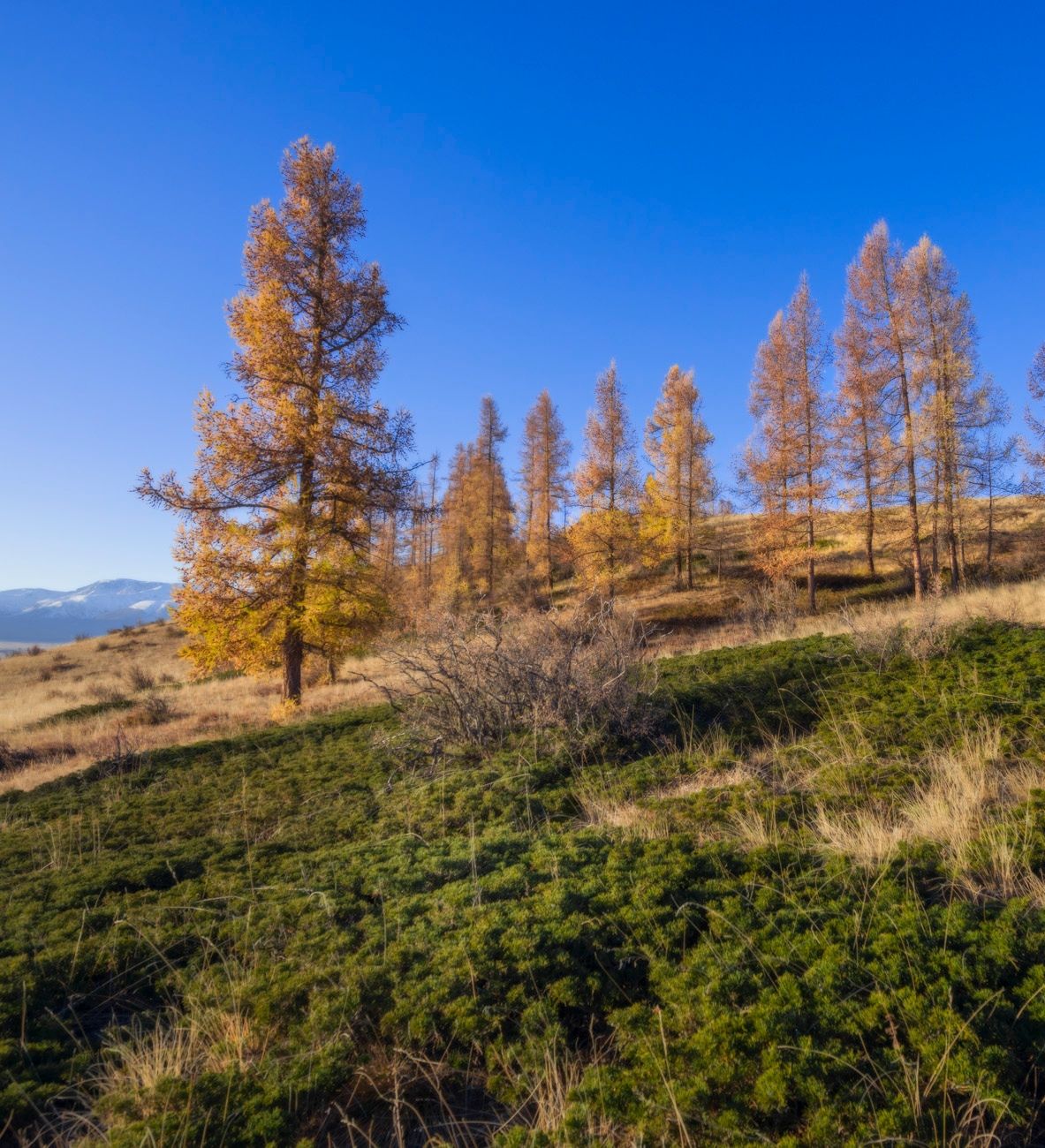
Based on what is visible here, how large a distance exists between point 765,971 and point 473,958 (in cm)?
110

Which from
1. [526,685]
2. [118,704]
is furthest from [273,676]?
[526,685]

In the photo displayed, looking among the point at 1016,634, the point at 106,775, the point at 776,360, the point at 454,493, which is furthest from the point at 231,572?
the point at 454,493

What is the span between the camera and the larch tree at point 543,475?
3647 cm

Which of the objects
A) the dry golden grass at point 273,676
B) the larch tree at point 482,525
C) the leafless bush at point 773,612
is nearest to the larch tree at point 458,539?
the larch tree at point 482,525

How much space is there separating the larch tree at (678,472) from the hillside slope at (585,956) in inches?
1109

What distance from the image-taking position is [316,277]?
14.4m

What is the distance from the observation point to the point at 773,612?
19.6 metres

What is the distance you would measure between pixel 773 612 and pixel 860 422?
7.86 m

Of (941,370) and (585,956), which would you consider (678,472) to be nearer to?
(941,370)

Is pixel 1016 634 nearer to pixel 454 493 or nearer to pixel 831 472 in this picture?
pixel 831 472

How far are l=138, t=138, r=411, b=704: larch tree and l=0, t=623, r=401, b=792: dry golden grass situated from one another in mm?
1607

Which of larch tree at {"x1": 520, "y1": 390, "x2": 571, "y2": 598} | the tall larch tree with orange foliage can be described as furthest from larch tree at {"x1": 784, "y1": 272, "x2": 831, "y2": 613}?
larch tree at {"x1": 520, "y1": 390, "x2": 571, "y2": 598}

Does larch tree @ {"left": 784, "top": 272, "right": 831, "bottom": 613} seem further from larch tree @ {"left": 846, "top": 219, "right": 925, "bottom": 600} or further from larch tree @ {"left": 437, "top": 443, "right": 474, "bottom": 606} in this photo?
larch tree @ {"left": 437, "top": 443, "right": 474, "bottom": 606}

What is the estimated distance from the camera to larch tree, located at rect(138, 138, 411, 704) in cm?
1301
